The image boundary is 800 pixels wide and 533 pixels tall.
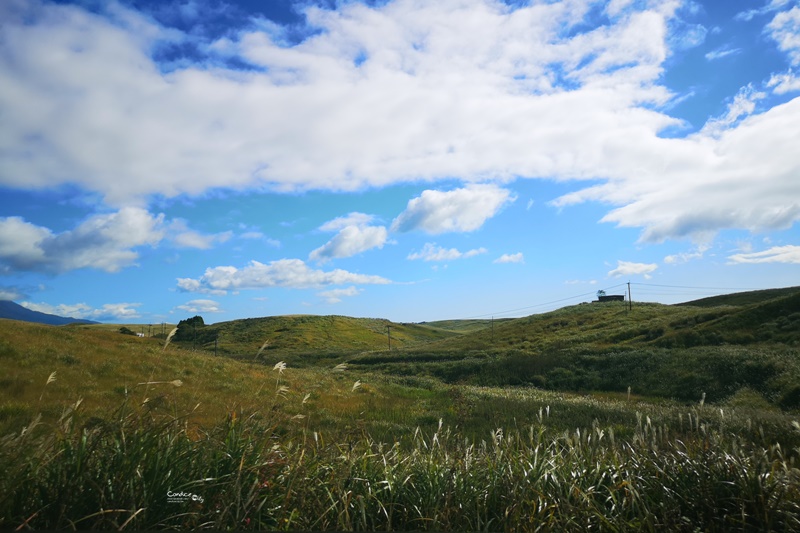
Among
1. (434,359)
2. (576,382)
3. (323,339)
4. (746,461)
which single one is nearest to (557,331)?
(434,359)

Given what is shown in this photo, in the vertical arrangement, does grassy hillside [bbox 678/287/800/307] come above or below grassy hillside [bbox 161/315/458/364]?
above

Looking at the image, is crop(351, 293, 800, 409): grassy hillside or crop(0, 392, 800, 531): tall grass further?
crop(351, 293, 800, 409): grassy hillside

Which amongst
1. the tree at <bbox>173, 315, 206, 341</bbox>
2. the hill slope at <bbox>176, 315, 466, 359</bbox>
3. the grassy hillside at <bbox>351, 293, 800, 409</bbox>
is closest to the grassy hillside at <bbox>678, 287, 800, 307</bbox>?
the grassy hillside at <bbox>351, 293, 800, 409</bbox>

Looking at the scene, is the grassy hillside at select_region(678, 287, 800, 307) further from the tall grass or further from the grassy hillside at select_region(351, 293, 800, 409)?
the tall grass

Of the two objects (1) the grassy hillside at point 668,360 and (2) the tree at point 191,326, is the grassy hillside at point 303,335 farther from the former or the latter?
(1) the grassy hillside at point 668,360

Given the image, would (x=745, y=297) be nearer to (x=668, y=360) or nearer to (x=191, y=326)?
(x=668, y=360)

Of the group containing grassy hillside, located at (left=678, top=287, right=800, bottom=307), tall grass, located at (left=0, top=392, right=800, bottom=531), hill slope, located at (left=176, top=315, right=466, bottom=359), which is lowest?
hill slope, located at (left=176, top=315, right=466, bottom=359)

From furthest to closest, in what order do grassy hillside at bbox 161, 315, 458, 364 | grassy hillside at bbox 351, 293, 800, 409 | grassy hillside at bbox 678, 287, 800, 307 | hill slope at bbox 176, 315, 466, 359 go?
1. hill slope at bbox 176, 315, 466, 359
2. grassy hillside at bbox 161, 315, 458, 364
3. grassy hillside at bbox 678, 287, 800, 307
4. grassy hillside at bbox 351, 293, 800, 409

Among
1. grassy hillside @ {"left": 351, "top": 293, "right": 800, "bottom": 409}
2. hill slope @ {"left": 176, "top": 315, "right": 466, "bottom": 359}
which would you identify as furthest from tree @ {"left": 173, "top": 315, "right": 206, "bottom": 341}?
grassy hillside @ {"left": 351, "top": 293, "right": 800, "bottom": 409}

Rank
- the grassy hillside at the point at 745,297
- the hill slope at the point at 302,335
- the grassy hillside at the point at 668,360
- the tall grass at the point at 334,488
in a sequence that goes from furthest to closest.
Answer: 1. the hill slope at the point at 302,335
2. the grassy hillside at the point at 745,297
3. the grassy hillside at the point at 668,360
4. the tall grass at the point at 334,488

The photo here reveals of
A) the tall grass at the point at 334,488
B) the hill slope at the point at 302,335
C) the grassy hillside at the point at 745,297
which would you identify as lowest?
the hill slope at the point at 302,335

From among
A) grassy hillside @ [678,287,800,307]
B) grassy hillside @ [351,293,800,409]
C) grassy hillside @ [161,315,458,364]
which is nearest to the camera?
grassy hillside @ [351,293,800,409]

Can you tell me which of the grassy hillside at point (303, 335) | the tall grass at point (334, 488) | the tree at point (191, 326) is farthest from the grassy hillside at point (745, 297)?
the tree at point (191, 326)

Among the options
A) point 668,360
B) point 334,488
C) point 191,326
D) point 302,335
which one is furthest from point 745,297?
point 191,326
